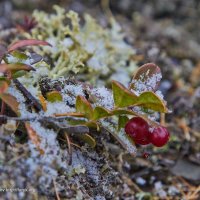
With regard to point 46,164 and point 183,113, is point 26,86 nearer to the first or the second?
point 46,164

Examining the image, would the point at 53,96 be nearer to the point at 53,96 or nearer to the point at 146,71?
the point at 53,96

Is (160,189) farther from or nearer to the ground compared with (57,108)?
nearer to the ground

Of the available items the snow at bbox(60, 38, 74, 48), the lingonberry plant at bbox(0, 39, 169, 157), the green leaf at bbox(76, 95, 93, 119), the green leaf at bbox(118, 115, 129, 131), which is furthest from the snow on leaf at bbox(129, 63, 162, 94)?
the snow at bbox(60, 38, 74, 48)

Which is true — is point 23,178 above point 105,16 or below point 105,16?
below

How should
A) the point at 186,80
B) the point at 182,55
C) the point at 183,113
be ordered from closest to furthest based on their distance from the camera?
the point at 183,113 < the point at 186,80 < the point at 182,55

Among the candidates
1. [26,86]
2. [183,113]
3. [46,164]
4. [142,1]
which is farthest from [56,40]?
[142,1]

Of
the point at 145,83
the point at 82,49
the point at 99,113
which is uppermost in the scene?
the point at 82,49

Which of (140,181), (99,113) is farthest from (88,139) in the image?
(140,181)
